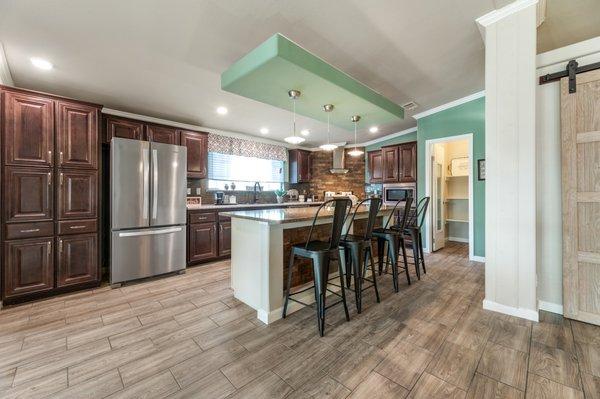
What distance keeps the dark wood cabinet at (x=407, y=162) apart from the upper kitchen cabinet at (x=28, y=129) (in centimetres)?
552

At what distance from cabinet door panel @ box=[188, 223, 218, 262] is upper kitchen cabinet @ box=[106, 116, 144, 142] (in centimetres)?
163

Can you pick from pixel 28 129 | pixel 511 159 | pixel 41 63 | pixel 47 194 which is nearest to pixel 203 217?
pixel 47 194

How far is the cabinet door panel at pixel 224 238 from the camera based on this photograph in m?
4.44

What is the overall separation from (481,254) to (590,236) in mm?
2077

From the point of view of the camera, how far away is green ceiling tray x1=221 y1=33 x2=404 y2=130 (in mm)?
2135

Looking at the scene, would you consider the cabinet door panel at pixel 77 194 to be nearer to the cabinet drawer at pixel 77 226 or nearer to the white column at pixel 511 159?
the cabinet drawer at pixel 77 226

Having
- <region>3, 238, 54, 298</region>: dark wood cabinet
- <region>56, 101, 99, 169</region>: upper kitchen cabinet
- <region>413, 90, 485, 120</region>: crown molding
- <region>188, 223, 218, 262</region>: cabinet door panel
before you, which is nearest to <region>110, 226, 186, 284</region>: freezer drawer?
<region>188, 223, 218, 262</region>: cabinet door panel

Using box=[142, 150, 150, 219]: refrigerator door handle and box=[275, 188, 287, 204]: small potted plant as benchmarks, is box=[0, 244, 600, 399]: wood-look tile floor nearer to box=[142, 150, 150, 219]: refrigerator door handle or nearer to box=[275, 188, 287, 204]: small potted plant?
box=[142, 150, 150, 219]: refrigerator door handle

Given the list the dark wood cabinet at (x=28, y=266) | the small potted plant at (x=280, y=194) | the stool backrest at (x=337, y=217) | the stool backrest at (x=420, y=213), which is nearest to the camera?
the stool backrest at (x=337, y=217)

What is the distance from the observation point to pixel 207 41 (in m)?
2.36

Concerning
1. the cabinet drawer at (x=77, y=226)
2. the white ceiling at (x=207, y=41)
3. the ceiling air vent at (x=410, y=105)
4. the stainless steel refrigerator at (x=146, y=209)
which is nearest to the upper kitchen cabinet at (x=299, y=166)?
the ceiling air vent at (x=410, y=105)

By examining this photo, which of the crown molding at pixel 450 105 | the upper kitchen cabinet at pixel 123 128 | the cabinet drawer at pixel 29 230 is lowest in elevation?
A: the cabinet drawer at pixel 29 230

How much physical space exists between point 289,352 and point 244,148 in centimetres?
460

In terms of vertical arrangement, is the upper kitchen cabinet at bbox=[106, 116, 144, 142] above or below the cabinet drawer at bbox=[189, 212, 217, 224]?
above
